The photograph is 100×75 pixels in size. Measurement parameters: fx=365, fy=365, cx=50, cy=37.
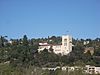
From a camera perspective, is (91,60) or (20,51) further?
(20,51)

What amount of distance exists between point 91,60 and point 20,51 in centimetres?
1210

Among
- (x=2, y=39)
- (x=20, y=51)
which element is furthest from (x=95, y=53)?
(x=2, y=39)

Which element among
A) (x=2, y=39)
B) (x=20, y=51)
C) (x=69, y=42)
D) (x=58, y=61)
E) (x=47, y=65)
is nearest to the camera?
(x=47, y=65)

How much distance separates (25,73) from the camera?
33312mm

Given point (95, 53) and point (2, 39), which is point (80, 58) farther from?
point (2, 39)

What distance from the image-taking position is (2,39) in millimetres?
74312

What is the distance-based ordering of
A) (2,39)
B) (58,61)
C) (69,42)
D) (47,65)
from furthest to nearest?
(2,39) < (69,42) < (58,61) < (47,65)

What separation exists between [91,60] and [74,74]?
1858cm

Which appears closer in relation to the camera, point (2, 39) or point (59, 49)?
point (59, 49)

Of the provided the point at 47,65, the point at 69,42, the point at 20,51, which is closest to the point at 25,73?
the point at 47,65

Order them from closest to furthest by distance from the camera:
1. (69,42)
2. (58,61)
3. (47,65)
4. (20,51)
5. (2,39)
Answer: (47,65), (58,61), (20,51), (69,42), (2,39)

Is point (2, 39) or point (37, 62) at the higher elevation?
point (2, 39)

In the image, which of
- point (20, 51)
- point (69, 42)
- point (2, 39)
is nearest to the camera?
point (20, 51)

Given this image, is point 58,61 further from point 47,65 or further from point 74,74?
point 74,74
